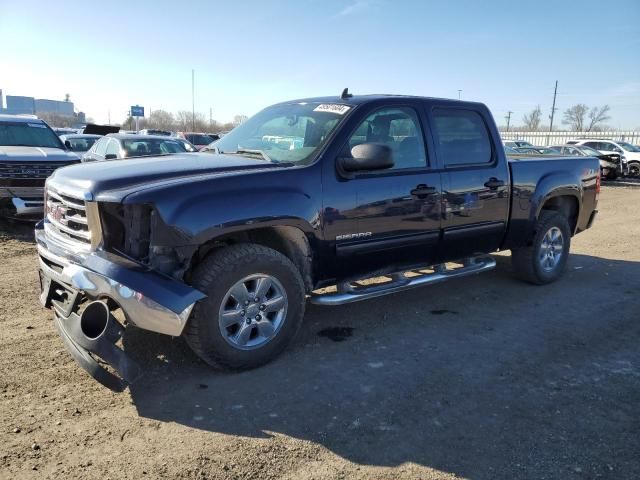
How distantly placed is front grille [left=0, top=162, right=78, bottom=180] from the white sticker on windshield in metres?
5.72

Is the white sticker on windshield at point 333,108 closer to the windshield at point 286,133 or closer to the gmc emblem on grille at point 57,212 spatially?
the windshield at point 286,133

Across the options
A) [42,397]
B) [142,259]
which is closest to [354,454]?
[142,259]

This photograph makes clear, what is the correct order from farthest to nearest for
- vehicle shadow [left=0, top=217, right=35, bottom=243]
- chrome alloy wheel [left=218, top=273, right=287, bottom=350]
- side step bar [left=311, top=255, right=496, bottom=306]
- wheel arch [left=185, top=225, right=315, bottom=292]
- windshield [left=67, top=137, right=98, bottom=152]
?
windshield [left=67, top=137, right=98, bottom=152] < vehicle shadow [left=0, top=217, right=35, bottom=243] < side step bar [left=311, top=255, right=496, bottom=306] < wheel arch [left=185, top=225, right=315, bottom=292] < chrome alloy wheel [left=218, top=273, right=287, bottom=350]

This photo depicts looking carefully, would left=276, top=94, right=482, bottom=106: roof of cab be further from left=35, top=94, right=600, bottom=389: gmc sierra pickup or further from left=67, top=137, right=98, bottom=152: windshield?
left=67, top=137, right=98, bottom=152: windshield

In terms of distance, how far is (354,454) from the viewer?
9.21ft

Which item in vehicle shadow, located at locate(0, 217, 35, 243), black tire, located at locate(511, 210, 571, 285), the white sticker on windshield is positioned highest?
the white sticker on windshield

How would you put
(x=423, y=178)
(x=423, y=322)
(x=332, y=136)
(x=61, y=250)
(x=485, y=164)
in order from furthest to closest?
(x=485, y=164) < (x=423, y=322) < (x=423, y=178) < (x=332, y=136) < (x=61, y=250)

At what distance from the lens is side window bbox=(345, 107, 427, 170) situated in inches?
173

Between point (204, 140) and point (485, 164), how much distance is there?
79.0 ft

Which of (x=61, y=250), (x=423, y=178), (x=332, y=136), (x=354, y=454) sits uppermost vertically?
(x=332, y=136)

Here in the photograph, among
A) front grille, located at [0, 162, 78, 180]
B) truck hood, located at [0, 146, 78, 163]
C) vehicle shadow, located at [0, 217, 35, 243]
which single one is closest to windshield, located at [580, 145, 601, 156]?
truck hood, located at [0, 146, 78, 163]

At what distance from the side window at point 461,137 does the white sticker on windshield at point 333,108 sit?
0.98 m

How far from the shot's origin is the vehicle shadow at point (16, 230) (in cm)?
800

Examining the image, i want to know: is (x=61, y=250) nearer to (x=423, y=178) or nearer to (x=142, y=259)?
(x=142, y=259)
